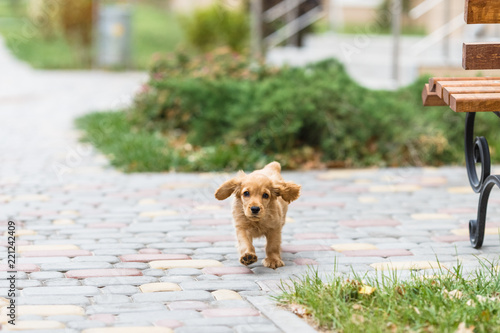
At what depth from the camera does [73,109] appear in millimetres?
13391

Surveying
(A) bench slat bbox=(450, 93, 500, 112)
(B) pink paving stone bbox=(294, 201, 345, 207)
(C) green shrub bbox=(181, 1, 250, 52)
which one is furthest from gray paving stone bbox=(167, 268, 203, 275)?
(C) green shrub bbox=(181, 1, 250, 52)

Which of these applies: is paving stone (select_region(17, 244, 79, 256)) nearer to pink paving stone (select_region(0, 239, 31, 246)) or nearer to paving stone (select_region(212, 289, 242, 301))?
pink paving stone (select_region(0, 239, 31, 246))

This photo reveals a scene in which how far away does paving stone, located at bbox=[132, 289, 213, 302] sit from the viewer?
13.0 feet

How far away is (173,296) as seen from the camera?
400 cm

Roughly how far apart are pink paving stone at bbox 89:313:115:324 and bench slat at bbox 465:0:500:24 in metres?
2.48

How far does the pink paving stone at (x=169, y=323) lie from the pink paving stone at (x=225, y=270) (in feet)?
2.81

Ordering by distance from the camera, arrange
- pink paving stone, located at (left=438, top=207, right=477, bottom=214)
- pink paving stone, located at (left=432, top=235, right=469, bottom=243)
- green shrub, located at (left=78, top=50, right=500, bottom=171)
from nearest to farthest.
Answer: pink paving stone, located at (left=432, top=235, right=469, bottom=243) < pink paving stone, located at (left=438, top=207, right=477, bottom=214) < green shrub, located at (left=78, top=50, right=500, bottom=171)

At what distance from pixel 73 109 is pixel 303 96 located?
6372 mm

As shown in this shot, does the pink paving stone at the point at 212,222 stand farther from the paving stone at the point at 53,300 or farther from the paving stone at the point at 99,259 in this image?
the paving stone at the point at 53,300

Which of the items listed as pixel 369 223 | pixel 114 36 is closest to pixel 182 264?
pixel 369 223

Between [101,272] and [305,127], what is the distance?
422cm

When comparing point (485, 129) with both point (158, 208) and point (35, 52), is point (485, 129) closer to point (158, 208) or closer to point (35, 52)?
point (158, 208)

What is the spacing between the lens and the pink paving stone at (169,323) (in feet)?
11.6

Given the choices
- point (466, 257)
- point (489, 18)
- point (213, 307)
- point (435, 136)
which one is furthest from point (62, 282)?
point (435, 136)
